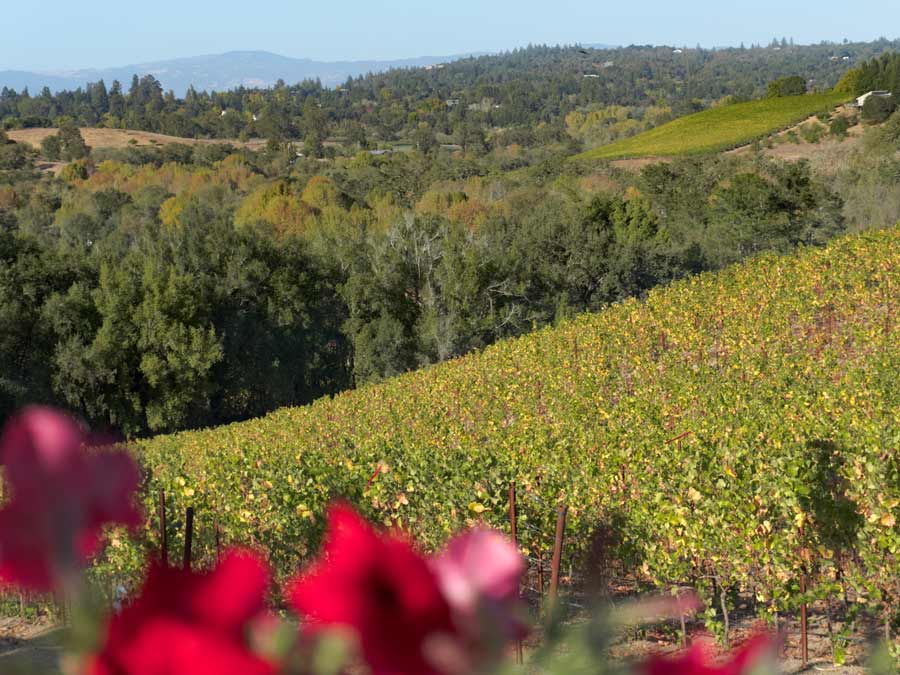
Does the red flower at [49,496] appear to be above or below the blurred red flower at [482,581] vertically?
above

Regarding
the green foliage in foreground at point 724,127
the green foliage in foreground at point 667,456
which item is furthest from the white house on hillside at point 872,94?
the green foliage in foreground at point 667,456

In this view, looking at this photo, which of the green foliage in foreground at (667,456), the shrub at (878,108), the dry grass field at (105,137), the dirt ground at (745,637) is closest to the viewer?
the dirt ground at (745,637)

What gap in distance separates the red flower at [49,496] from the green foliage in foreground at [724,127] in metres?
67.5

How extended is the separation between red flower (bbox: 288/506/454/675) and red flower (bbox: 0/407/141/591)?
17cm

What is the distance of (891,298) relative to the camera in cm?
1516

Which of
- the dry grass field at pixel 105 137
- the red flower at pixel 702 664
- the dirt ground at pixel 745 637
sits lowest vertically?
the dirt ground at pixel 745 637

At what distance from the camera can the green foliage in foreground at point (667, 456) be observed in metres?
7.14

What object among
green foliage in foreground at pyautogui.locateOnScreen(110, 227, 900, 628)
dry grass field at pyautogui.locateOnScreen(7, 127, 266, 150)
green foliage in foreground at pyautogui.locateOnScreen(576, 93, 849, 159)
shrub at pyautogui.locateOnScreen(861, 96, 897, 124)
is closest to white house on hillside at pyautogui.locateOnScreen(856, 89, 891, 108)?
shrub at pyautogui.locateOnScreen(861, 96, 897, 124)

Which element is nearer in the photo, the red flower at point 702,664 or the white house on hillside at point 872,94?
the red flower at point 702,664

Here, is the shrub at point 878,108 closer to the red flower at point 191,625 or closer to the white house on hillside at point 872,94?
the white house on hillside at point 872,94

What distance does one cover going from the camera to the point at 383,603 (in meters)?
0.55

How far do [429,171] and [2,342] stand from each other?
145ft

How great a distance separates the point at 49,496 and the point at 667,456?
8026 mm

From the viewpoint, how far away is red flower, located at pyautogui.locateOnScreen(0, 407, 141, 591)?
0.57 metres
